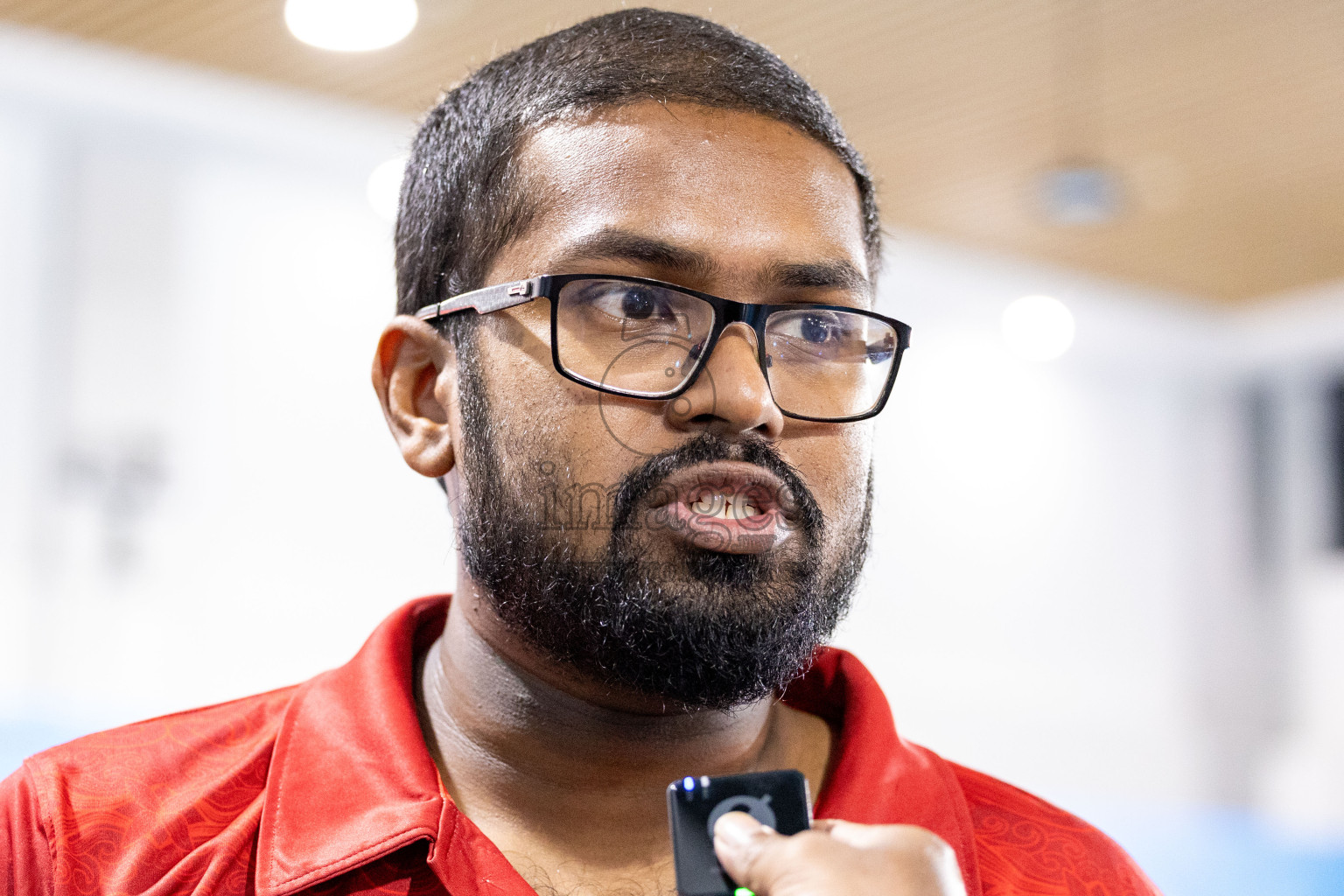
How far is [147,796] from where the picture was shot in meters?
1.25

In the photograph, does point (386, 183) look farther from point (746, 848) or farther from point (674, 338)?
point (746, 848)

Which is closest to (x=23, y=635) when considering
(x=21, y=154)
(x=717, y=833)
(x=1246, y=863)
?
(x=21, y=154)

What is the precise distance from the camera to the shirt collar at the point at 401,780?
115cm

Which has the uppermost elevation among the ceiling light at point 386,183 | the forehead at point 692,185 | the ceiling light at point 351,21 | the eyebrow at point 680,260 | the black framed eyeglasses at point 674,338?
the ceiling light at point 351,21

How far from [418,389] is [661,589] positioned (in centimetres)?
44

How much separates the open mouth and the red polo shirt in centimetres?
30

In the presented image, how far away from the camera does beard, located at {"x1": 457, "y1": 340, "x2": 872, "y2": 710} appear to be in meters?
1.18

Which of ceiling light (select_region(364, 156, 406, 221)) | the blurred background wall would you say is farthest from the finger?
ceiling light (select_region(364, 156, 406, 221))

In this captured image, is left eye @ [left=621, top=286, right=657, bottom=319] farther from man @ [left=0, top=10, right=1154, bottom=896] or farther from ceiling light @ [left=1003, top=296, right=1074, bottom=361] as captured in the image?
ceiling light @ [left=1003, top=296, right=1074, bottom=361]

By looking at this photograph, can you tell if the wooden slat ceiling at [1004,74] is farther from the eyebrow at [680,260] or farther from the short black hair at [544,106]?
the eyebrow at [680,260]

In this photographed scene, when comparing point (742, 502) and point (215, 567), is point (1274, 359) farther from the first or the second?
point (742, 502)

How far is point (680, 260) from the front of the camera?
124 centimetres

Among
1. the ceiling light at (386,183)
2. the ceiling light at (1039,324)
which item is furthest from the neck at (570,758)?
the ceiling light at (1039,324)

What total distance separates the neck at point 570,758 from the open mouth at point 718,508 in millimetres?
188
